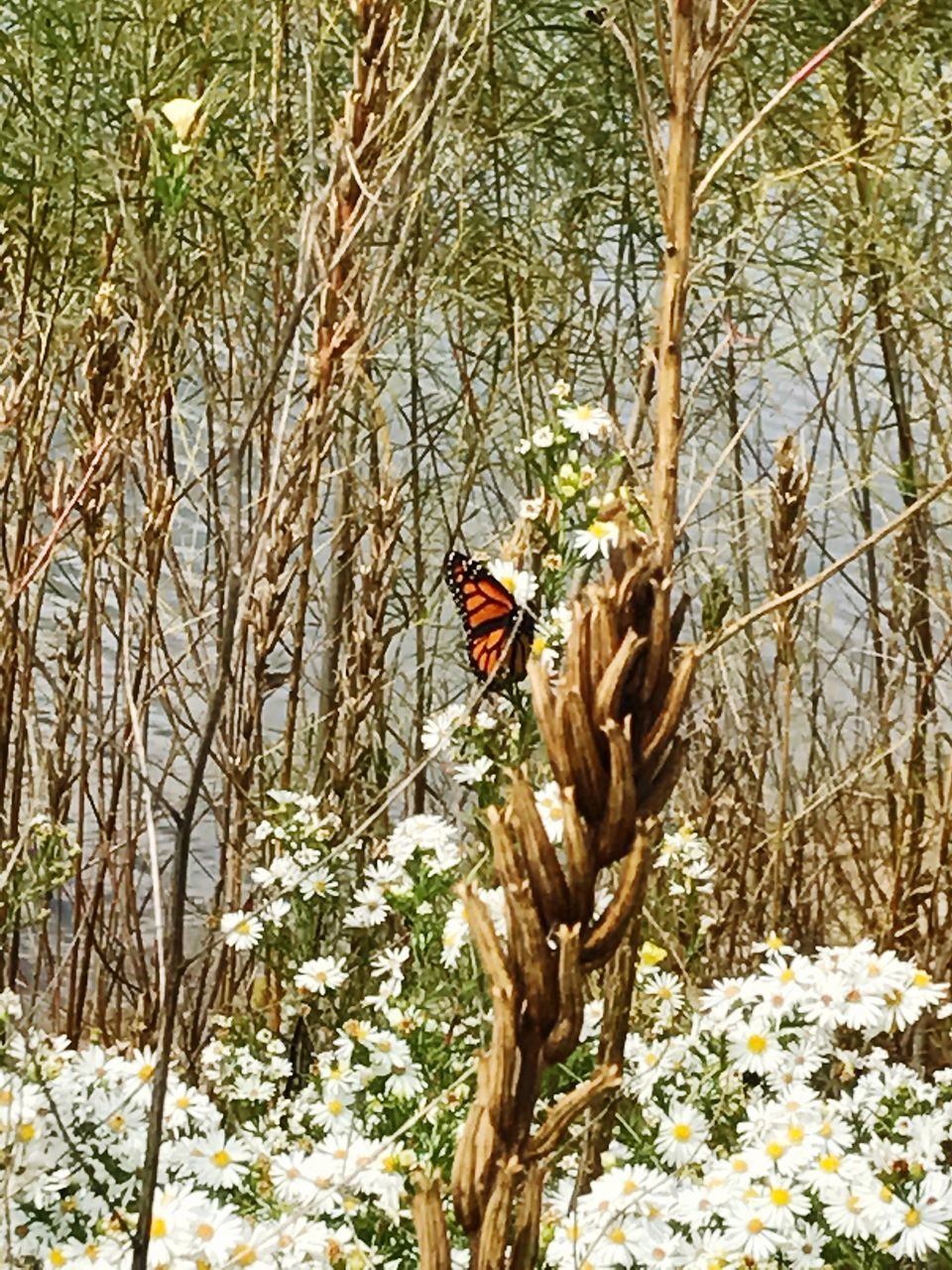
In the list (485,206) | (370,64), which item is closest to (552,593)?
(370,64)

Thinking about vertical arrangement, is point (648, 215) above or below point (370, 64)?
above

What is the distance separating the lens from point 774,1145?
4.62 feet

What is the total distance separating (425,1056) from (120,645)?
3.54 ft

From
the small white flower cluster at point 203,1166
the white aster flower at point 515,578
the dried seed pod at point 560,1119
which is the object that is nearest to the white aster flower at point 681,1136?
the small white flower cluster at point 203,1166

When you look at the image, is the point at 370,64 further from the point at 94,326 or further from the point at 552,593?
the point at 94,326

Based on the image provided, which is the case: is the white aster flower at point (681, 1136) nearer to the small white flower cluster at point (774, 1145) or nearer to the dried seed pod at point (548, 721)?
the small white flower cluster at point (774, 1145)

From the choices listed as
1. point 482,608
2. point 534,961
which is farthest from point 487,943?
point 482,608

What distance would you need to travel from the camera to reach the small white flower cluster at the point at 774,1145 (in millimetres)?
1331

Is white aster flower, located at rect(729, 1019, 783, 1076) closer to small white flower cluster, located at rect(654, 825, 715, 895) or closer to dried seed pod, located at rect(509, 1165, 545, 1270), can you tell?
small white flower cluster, located at rect(654, 825, 715, 895)

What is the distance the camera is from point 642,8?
8.80 feet

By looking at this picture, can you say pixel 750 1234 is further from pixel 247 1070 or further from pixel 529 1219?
pixel 529 1219

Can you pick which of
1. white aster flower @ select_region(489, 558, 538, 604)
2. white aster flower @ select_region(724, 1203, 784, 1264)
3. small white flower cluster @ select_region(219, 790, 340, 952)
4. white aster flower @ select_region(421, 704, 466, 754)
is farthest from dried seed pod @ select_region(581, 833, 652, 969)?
small white flower cluster @ select_region(219, 790, 340, 952)

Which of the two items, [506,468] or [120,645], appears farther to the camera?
[506,468]

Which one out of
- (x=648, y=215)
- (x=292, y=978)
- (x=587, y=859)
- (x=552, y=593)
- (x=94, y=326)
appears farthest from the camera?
(x=648, y=215)
